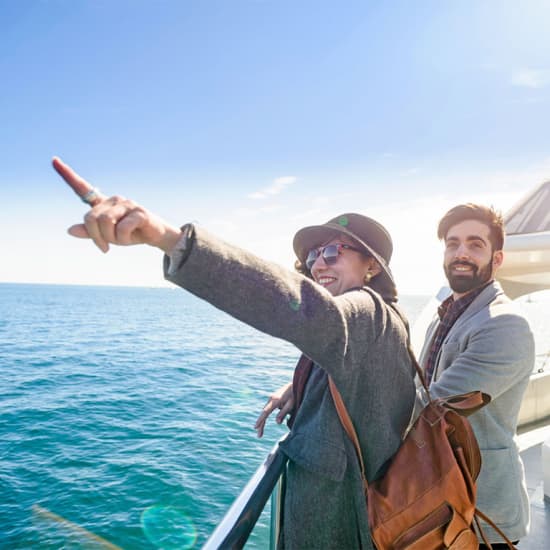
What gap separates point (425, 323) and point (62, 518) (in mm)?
7850

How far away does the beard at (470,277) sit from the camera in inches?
92.9

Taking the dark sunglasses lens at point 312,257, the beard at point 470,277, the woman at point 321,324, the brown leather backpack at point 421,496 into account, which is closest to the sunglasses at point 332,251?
the woman at point 321,324

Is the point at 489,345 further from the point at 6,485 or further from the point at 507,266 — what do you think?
the point at 6,485

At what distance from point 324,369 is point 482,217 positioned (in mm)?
1741

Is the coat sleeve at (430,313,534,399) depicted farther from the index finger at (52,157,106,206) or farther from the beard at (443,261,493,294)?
the index finger at (52,157,106,206)

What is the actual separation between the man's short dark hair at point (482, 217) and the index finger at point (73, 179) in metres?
2.13

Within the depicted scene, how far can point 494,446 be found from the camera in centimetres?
194

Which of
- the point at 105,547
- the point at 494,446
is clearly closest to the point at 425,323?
the point at 494,446

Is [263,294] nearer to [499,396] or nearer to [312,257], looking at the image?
[312,257]

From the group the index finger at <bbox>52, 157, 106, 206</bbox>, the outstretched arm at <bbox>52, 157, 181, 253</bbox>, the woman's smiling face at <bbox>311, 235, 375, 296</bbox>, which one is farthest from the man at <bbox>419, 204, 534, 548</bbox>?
the index finger at <bbox>52, 157, 106, 206</bbox>

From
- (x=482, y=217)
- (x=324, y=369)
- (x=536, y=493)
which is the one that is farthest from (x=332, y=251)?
(x=536, y=493)

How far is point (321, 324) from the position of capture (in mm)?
949

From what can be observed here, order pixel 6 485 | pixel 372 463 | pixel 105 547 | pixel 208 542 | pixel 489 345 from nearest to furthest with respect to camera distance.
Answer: pixel 208 542
pixel 372 463
pixel 489 345
pixel 105 547
pixel 6 485

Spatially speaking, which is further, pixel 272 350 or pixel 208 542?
pixel 272 350
